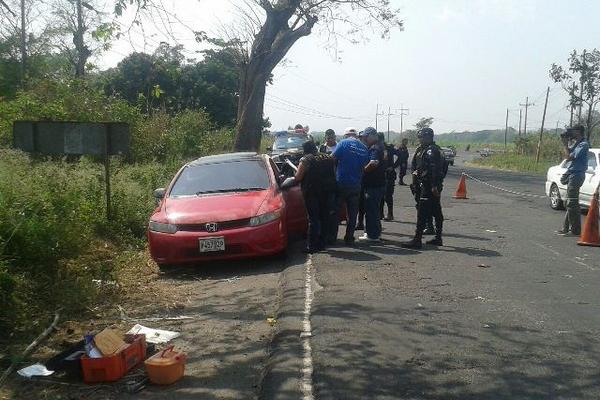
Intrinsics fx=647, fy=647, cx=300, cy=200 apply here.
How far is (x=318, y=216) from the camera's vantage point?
30.7ft

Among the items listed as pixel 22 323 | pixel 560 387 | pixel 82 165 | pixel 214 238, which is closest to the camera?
pixel 560 387

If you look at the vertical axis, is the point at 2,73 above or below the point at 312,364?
above

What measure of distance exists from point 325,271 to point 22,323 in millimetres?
3502

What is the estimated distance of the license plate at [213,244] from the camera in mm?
8250

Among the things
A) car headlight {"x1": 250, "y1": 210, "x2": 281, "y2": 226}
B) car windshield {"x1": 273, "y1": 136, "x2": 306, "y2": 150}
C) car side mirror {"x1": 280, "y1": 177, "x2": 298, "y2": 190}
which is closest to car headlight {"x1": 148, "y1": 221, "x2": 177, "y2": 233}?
car headlight {"x1": 250, "y1": 210, "x2": 281, "y2": 226}

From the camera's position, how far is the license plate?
8.25 m

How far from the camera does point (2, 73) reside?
30.8 metres

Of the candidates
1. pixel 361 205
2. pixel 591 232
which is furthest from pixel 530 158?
pixel 361 205

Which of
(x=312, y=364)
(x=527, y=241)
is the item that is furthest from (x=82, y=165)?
(x=312, y=364)

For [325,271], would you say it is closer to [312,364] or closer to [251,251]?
[251,251]

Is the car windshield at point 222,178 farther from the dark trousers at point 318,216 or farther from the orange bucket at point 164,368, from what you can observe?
the orange bucket at point 164,368

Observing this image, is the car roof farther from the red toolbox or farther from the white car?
the white car

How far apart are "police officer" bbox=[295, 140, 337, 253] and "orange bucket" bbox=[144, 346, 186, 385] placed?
189 inches

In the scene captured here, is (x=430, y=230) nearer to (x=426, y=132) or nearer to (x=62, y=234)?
(x=426, y=132)
